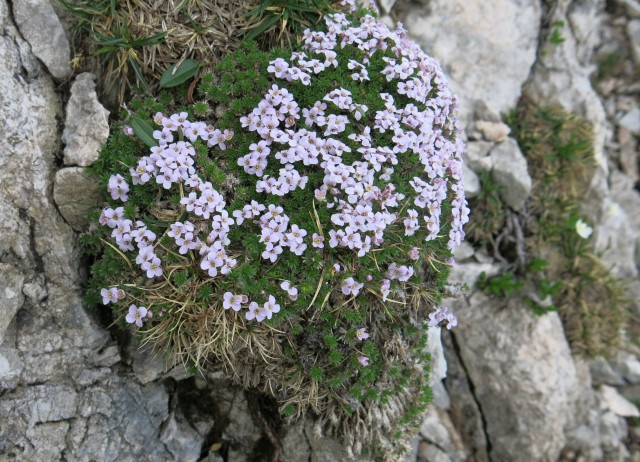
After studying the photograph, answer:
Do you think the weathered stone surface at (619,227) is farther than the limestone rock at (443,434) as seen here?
Yes

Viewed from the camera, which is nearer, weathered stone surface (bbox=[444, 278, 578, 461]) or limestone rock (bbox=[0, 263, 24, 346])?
limestone rock (bbox=[0, 263, 24, 346])

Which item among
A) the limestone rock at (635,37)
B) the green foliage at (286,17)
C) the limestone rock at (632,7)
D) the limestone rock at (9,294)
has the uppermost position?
the limestone rock at (632,7)

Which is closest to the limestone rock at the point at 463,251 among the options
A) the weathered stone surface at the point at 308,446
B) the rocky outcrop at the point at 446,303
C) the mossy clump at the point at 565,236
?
the rocky outcrop at the point at 446,303

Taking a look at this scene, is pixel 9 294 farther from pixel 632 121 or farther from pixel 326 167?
pixel 632 121

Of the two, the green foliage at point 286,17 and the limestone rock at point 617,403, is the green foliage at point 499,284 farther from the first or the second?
the green foliage at point 286,17

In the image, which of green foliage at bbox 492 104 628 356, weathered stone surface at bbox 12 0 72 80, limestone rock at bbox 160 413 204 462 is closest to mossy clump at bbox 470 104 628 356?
green foliage at bbox 492 104 628 356

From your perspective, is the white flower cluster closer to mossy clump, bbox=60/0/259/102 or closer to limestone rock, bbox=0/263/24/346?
mossy clump, bbox=60/0/259/102
